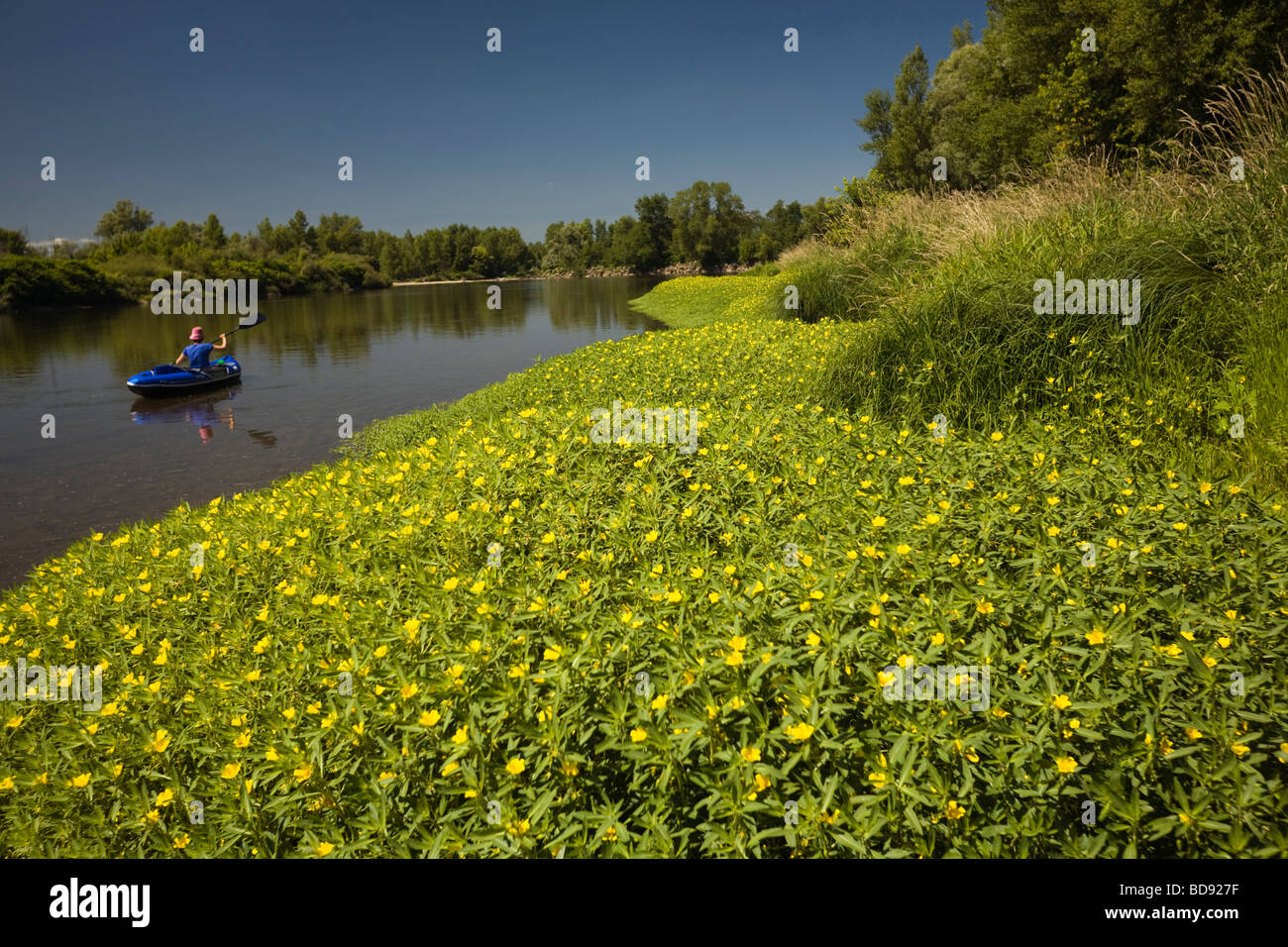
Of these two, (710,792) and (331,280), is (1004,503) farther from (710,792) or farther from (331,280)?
(331,280)

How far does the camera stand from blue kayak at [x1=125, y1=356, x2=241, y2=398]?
16328 mm

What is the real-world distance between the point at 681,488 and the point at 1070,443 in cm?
287

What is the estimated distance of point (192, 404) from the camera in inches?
654

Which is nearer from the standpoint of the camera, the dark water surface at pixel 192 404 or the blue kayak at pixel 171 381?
the dark water surface at pixel 192 404

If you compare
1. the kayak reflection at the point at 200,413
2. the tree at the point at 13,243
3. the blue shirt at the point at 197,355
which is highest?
the tree at the point at 13,243

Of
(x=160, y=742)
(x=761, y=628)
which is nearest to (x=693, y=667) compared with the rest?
(x=761, y=628)

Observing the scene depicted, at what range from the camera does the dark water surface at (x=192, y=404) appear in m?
9.98
